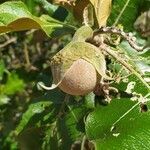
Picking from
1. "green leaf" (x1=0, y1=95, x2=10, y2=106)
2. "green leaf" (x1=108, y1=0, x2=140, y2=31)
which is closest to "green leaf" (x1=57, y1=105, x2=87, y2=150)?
"green leaf" (x1=108, y1=0, x2=140, y2=31)

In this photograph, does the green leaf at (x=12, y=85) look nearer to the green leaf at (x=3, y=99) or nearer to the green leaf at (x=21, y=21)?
the green leaf at (x=3, y=99)

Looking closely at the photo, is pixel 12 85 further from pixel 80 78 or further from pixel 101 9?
pixel 80 78

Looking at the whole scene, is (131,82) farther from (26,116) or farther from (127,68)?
(26,116)

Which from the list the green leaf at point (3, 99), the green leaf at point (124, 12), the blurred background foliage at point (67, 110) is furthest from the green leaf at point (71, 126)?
the green leaf at point (3, 99)

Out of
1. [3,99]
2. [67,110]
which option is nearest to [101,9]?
[67,110]

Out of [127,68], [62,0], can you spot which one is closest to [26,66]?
[62,0]
